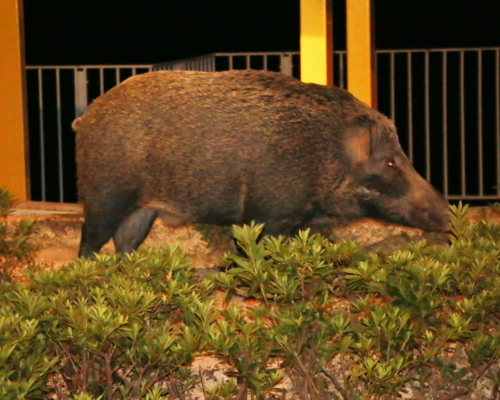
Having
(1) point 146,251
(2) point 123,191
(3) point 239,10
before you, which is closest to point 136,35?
(3) point 239,10

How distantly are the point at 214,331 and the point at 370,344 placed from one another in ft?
1.67

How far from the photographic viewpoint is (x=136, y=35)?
53.3 feet

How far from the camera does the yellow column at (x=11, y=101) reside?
805cm

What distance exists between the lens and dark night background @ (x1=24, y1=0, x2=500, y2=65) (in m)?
15.2

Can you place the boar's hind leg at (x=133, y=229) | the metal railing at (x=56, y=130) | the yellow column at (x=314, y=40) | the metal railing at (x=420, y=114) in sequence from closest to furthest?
the boar's hind leg at (x=133, y=229) → the yellow column at (x=314, y=40) → the metal railing at (x=420, y=114) → the metal railing at (x=56, y=130)

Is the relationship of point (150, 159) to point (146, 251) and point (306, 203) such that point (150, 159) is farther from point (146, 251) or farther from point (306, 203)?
point (146, 251)

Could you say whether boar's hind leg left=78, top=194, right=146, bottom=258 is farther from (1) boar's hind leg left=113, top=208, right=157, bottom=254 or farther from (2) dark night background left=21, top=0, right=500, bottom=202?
(2) dark night background left=21, top=0, right=500, bottom=202

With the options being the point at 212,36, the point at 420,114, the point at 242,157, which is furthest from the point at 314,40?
the point at 212,36

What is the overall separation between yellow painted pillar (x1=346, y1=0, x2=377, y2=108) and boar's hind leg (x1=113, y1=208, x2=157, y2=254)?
2.00 metres

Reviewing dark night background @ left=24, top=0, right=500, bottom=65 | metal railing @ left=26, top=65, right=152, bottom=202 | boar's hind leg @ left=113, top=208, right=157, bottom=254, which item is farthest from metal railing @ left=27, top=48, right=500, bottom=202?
boar's hind leg @ left=113, top=208, right=157, bottom=254

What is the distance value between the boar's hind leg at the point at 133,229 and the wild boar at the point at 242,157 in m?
0.13

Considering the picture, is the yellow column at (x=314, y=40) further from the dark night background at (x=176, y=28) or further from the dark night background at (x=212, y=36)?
the dark night background at (x=176, y=28)

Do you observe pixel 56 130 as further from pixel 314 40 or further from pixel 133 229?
pixel 133 229

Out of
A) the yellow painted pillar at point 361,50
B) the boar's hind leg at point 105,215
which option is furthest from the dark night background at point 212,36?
the boar's hind leg at point 105,215
